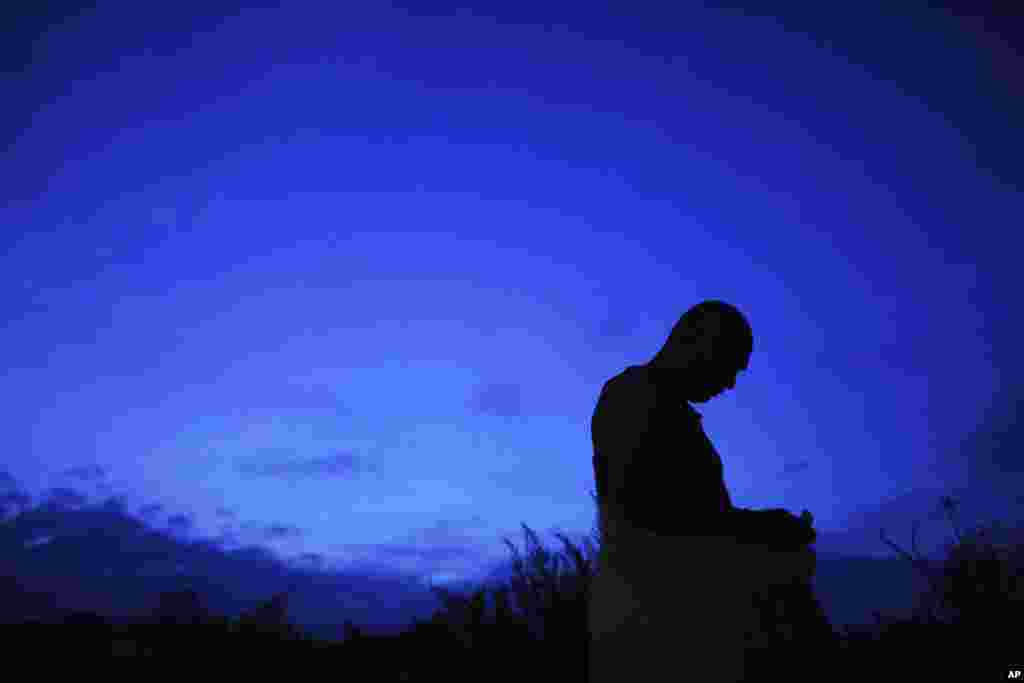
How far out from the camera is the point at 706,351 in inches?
81.9

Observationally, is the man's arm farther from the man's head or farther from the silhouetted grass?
the silhouetted grass

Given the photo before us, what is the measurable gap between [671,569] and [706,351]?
0.78 m

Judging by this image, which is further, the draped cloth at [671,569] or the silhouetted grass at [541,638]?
the silhouetted grass at [541,638]

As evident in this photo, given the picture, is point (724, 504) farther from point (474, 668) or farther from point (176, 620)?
point (176, 620)

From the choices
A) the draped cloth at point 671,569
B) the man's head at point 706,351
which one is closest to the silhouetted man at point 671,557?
the draped cloth at point 671,569

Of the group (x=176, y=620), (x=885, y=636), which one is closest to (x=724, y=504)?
(x=885, y=636)

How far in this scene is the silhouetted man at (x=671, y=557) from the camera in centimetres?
165

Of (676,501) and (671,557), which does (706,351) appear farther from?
(671,557)

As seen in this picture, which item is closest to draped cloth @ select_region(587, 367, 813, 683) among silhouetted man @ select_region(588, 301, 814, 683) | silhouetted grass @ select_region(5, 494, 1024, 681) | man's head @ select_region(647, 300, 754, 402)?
silhouetted man @ select_region(588, 301, 814, 683)

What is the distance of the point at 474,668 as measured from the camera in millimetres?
4441

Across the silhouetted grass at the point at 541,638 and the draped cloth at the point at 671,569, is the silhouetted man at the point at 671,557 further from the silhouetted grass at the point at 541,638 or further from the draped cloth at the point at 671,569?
the silhouetted grass at the point at 541,638

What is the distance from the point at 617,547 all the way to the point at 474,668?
3323mm

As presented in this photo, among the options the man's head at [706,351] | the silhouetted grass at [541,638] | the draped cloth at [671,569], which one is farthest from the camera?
the silhouetted grass at [541,638]

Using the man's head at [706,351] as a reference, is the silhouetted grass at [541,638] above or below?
below
